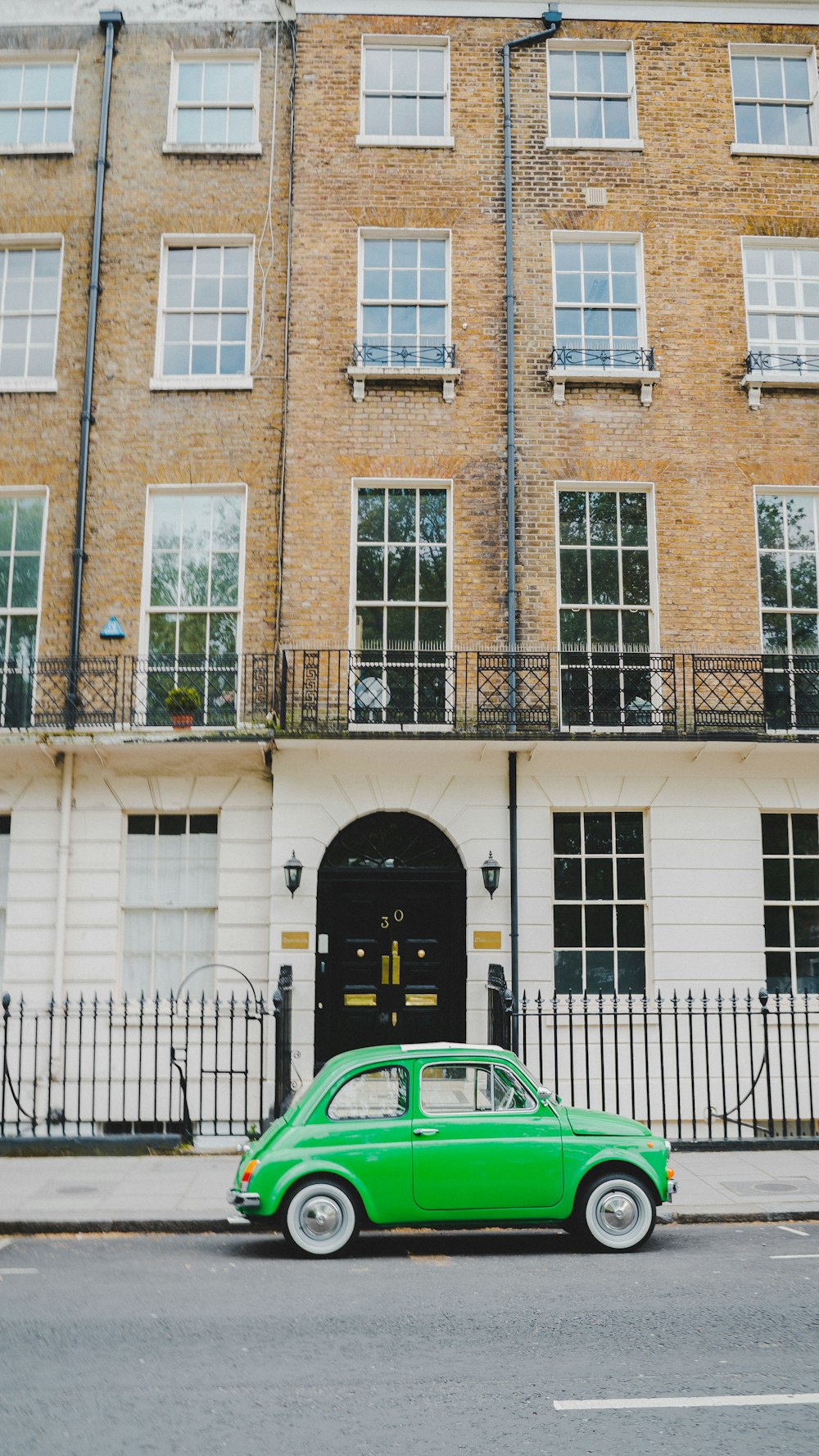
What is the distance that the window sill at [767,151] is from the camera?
52.4ft

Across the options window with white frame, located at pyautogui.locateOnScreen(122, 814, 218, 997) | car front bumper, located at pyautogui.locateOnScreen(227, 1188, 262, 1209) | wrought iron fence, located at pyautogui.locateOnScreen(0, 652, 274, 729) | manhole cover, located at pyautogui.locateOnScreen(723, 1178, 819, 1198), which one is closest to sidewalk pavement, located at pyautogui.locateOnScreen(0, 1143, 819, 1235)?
manhole cover, located at pyautogui.locateOnScreen(723, 1178, 819, 1198)

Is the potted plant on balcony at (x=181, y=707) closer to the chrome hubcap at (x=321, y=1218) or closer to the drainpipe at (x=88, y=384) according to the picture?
the drainpipe at (x=88, y=384)

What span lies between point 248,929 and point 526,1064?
3654 millimetres

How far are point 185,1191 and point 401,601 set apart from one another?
7587 mm

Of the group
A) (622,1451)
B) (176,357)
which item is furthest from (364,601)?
(622,1451)

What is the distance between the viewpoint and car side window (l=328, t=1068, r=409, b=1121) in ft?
27.2

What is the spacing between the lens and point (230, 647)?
49.3 ft

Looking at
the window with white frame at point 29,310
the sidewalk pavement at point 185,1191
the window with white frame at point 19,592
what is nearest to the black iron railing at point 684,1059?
the sidewalk pavement at point 185,1191

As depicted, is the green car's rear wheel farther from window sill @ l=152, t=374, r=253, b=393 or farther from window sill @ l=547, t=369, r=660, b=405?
window sill @ l=152, t=374, r=253, b=393

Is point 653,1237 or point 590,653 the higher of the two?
point 590,653

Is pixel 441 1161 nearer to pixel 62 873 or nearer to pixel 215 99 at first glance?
pixel 62 873

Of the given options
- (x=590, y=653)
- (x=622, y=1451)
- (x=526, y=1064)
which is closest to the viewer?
(x=622, y=1451)

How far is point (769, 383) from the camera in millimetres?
15328

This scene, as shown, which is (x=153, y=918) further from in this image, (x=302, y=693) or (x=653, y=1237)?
(x=653, y=1237)
